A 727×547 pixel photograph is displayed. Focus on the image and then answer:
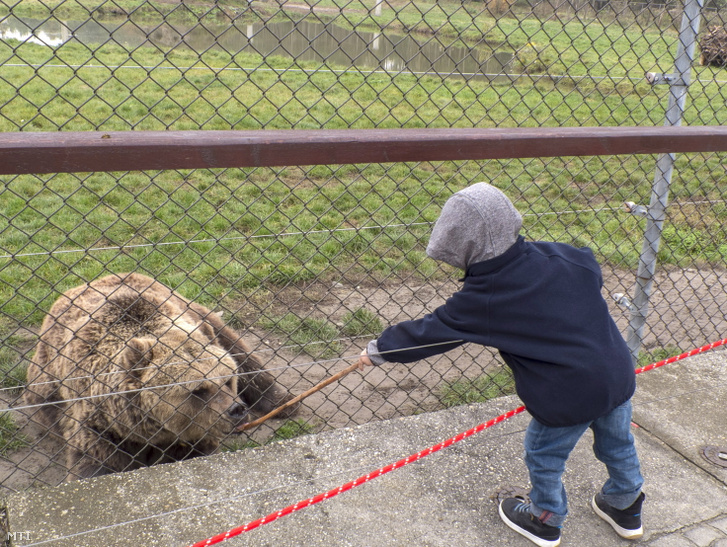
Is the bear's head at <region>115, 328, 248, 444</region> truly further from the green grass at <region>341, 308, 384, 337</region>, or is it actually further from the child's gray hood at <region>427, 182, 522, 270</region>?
the child's gray hood at <region>427, 182, 522, 270</region>

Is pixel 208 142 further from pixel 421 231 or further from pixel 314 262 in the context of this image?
pixel 421 231

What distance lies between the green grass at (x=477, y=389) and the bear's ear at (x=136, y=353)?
172cm

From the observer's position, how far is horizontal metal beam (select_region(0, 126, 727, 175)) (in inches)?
81.1

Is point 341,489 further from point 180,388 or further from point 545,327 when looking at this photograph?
point 180,388

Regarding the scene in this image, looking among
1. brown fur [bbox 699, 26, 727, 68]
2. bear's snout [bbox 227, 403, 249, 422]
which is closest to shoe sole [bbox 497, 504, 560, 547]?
bear's snout [bbox 227, 403, 249, 422]

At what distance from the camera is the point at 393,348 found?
2.41 metres

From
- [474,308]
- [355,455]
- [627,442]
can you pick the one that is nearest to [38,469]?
[355,455]

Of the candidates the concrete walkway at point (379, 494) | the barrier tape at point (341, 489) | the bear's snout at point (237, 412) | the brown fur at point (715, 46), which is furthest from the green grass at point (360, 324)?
the brown fur at point (715, 46)

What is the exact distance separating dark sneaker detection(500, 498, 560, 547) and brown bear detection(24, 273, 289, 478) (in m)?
1.56

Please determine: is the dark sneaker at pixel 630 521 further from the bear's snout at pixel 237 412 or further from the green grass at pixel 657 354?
the bear's snout at pixel 237 412

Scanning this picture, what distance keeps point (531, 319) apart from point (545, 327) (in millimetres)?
55

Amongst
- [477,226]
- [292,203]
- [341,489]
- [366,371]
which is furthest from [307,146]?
[292,203]

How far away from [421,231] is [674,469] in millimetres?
3334

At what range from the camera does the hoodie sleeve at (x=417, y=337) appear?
234 centimetres
